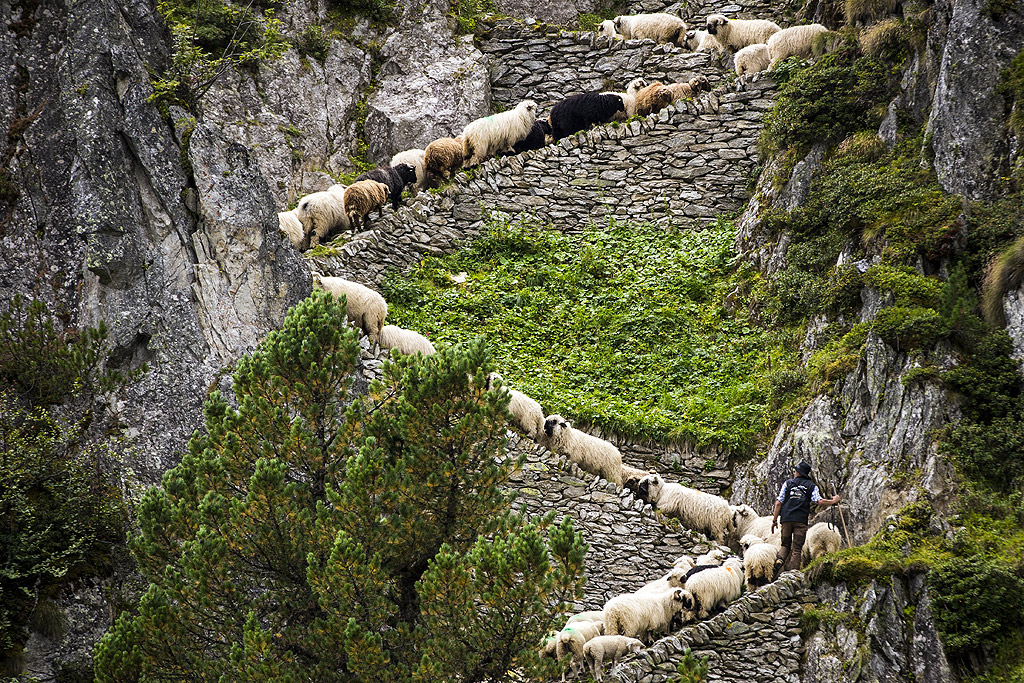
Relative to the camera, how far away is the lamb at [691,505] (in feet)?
43.9

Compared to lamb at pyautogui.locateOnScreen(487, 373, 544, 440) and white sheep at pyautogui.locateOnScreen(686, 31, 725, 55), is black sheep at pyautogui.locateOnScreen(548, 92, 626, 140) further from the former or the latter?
lamb at pyautogui.locateOnScreen(487, 373, 544, 440)

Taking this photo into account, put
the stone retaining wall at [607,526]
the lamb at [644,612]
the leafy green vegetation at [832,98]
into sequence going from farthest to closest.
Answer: the leafy green vegetation at [832,98], the stone retaining wall at [607,526], the lamb at [644,612]

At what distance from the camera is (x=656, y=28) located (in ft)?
82.7

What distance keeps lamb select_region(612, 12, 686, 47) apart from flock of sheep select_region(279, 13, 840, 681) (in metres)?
0.03

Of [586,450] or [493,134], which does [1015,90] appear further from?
[493,134]

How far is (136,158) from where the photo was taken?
14141 millimetres

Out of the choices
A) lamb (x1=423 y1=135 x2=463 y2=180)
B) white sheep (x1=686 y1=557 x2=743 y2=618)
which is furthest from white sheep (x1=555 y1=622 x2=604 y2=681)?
lamb (x1=423 y1=135 x2=463 y2=180)

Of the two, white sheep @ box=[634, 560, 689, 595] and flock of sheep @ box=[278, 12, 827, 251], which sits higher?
flock of sheep @ box=[278, 12, 827, 251]

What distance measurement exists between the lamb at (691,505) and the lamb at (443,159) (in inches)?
385

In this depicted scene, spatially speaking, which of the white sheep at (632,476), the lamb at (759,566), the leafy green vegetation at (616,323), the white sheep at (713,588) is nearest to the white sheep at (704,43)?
the leafy green vegetation at (616,323)

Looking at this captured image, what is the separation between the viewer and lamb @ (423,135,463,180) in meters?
20.5

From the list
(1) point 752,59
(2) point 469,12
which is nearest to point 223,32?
(2) point 469,12

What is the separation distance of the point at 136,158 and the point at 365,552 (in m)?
8.86

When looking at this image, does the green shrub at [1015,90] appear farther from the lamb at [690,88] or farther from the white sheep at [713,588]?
the lamb at [690,88]
